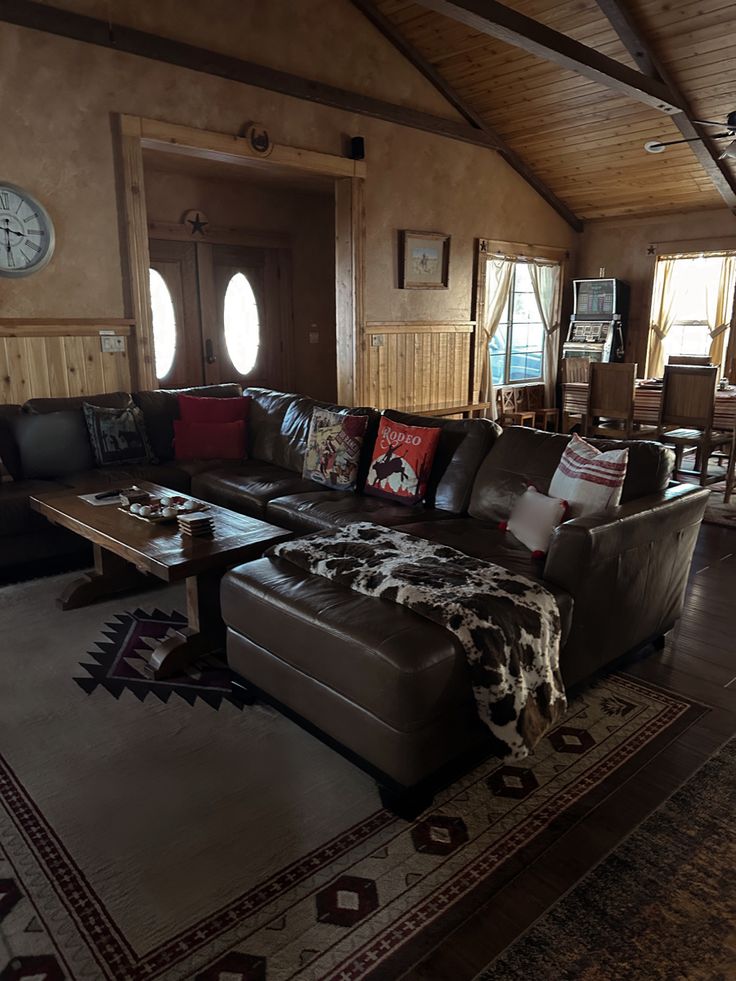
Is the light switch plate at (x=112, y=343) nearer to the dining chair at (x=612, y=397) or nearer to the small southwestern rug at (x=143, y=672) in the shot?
the small southwestern rug at (x=143, y=672)

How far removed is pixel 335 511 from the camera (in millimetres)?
3480

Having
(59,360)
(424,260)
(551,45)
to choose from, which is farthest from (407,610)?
(424,260)

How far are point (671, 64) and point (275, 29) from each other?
9.92ft

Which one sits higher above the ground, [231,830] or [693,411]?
[693,411]

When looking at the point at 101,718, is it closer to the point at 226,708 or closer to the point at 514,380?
the point at 226,708

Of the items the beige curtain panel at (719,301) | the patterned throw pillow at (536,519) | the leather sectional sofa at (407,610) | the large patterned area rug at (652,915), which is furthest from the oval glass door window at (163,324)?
the large patterned area rug at (652,915)

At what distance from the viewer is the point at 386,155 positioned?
6.39 m

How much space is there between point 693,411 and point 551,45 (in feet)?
9.26

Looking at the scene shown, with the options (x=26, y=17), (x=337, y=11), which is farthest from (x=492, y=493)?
(x=337, y=11)

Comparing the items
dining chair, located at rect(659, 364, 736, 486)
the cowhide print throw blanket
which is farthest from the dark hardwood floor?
dining chair, located at rect(659, 364, 736, 486)

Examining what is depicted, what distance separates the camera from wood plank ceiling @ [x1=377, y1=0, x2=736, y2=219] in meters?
5.21

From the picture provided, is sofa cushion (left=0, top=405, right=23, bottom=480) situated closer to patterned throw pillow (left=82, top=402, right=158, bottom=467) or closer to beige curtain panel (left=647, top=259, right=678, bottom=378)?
patterned throw pillow (left=82, top=402, right=158, bottom=467)

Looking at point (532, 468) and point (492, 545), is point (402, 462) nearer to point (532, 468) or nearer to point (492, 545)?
point (532, 468)

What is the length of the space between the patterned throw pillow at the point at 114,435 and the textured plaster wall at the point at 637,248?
20.0 feet
